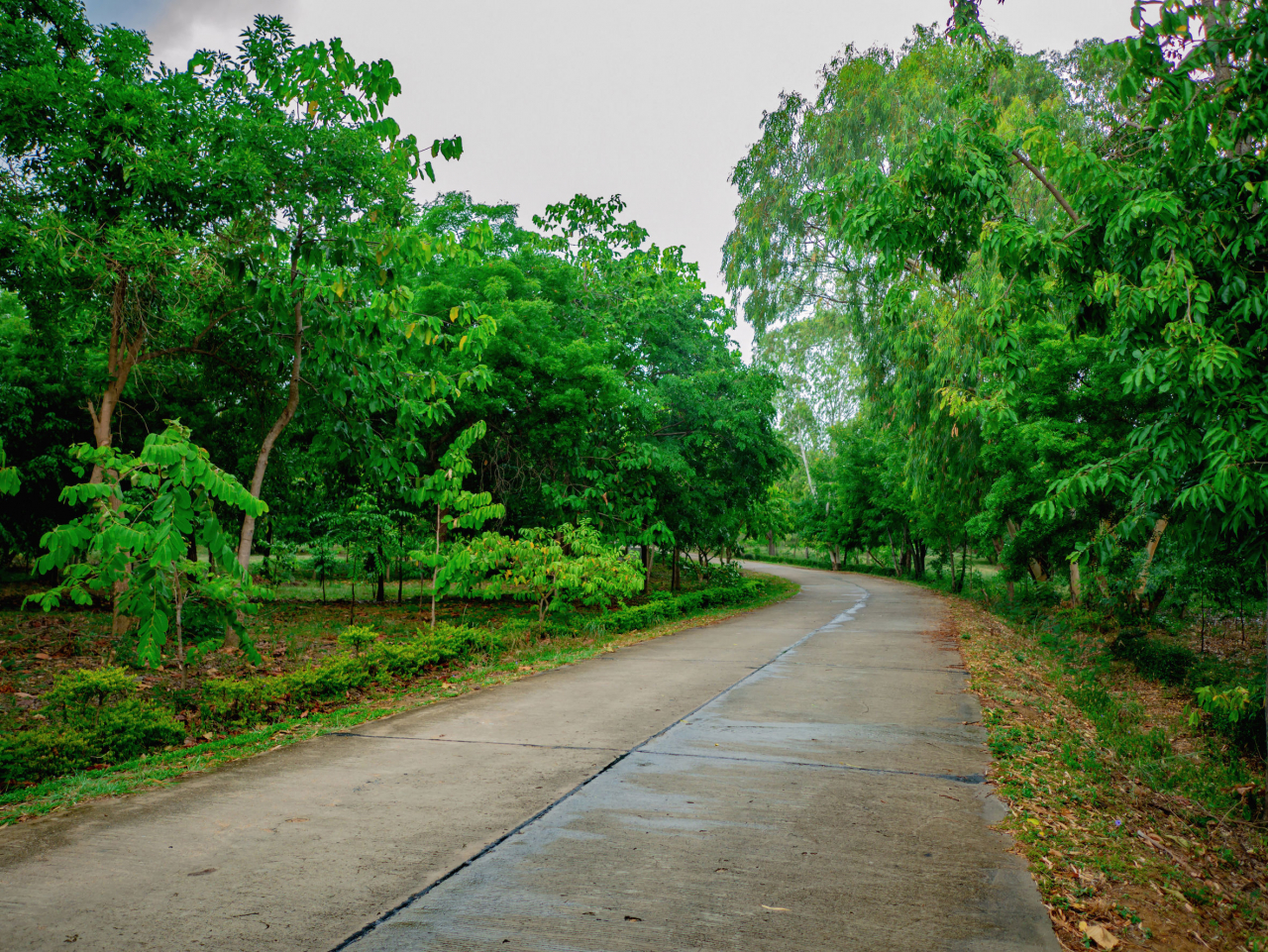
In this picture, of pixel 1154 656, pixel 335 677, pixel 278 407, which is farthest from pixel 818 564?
pixel 335 677

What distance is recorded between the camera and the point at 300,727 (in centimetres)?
683

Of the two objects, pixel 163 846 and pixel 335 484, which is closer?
pixel 163 846

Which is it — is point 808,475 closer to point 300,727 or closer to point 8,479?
point 300,727

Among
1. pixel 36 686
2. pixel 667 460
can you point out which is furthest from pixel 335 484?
pixel 36 686

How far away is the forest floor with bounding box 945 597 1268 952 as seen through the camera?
3742 mm

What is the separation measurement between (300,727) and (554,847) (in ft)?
11.7

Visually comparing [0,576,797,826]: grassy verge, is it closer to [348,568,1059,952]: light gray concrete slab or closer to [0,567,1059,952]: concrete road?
[0,567,1059,952]: concrete road

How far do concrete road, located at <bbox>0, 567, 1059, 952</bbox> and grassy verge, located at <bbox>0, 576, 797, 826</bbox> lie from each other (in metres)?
0.27

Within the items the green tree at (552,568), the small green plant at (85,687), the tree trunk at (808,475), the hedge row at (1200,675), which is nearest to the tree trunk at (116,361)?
the green tree at (552,568)

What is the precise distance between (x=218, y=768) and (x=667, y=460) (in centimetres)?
1339

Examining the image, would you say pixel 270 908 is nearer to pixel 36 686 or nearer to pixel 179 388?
pixel 36 686

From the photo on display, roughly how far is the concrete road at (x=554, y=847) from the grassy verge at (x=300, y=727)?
267 millimetres

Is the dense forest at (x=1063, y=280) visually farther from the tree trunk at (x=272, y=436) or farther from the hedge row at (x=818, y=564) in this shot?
the hedge row at (x=818, y=564)

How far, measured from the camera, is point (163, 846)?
4059mm
